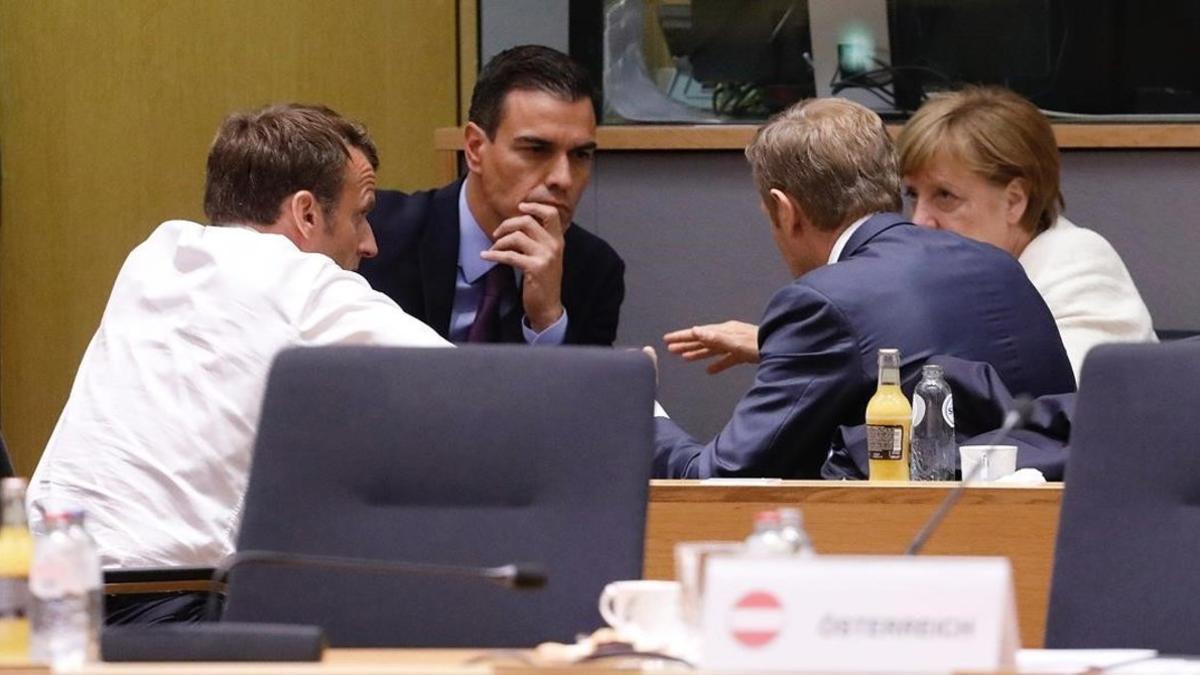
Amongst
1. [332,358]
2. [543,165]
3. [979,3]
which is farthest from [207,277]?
[979,3]

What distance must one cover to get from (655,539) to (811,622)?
1.52m

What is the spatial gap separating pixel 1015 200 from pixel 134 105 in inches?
91.3

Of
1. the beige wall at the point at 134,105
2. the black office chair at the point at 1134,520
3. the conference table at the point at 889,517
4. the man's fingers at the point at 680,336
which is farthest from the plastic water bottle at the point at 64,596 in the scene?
the beige wall at the point at 134,105

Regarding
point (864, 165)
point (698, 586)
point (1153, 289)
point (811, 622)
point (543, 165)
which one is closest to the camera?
point (811, 622)

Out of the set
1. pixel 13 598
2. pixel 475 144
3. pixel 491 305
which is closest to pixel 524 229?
pixel 491 305

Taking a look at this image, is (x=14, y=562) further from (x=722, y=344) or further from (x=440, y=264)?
(x=440, y=264)

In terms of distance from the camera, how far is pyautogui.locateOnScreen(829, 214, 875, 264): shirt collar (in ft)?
10.9

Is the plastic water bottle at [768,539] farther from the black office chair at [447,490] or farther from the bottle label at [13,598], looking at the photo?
the bottle label at [13,598]

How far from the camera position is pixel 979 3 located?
14.9ft

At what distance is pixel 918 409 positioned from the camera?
3.09m

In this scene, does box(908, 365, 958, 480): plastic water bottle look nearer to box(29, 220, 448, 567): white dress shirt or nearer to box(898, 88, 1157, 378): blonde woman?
box(898, 88, 1157, 378): blonde woman

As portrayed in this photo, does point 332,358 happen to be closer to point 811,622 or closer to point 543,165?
point 811,622

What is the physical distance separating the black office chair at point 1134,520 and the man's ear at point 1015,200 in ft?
5.23

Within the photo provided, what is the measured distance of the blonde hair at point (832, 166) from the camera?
11.0 feet
